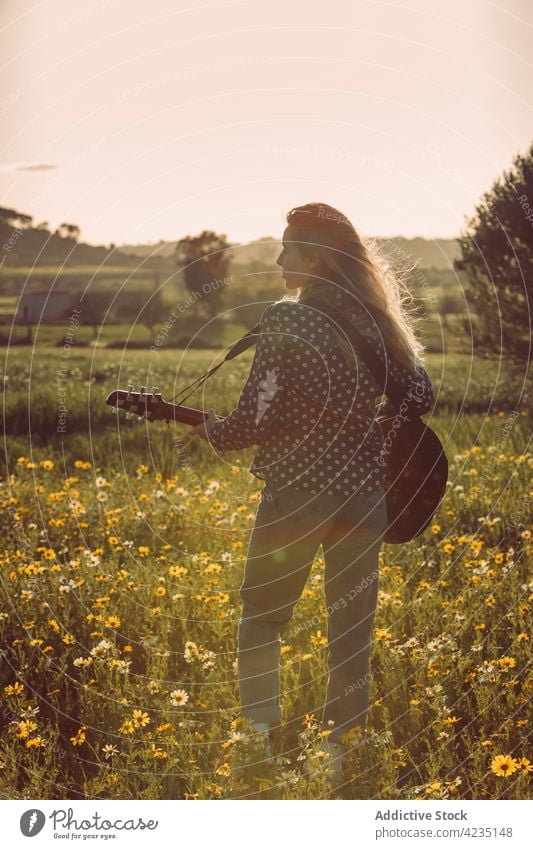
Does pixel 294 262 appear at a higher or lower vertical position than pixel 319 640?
higher

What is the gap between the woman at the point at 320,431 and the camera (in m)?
3.18

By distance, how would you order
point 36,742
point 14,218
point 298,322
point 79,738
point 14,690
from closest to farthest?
point 298,322
point 36,742
point 79,738
point 14,690
point 14,218

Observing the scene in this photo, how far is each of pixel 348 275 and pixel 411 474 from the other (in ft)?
2.83

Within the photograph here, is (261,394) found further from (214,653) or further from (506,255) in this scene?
(506,255)

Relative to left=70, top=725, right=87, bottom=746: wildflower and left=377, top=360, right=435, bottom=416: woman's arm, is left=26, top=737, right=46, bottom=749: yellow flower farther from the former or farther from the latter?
left=377, top=360, right=435, bottom=416: woman's arm

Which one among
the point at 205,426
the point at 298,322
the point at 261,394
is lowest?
the point at 205,426

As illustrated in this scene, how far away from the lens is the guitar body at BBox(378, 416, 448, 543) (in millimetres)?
3590

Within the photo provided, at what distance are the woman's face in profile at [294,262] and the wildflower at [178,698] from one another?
1.79m

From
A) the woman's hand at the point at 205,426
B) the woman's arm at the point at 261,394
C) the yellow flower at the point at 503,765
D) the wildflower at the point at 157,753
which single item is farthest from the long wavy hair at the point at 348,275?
the wildflower at the point at 157,753

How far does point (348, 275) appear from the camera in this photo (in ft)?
10.7

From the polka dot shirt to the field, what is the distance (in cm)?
102

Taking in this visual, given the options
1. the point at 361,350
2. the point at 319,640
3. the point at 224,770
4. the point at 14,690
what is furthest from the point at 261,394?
the point at 14,690

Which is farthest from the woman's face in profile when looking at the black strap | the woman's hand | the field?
the field

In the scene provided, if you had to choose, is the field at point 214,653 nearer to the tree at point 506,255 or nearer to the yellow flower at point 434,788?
the yellow flower at point 434,788
